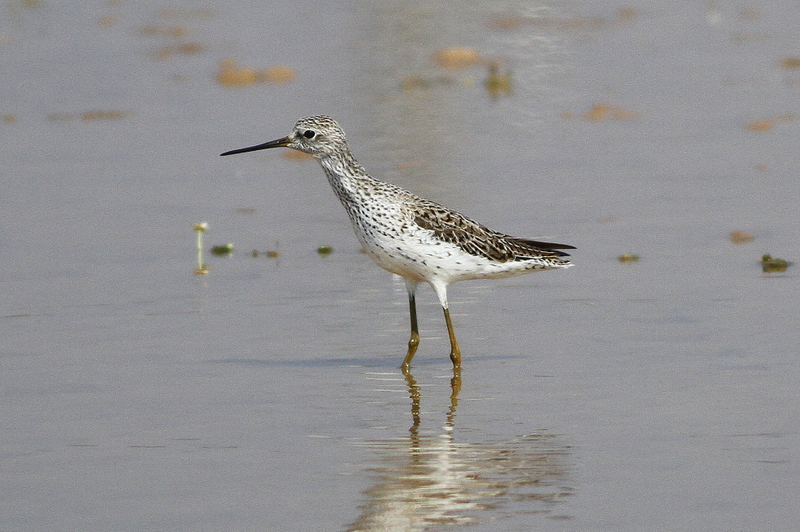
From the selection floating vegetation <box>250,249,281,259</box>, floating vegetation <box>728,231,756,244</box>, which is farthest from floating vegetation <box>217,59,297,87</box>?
floating vegetation <box>728,231,756,244</box>

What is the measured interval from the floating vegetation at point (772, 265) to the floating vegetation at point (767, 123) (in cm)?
590

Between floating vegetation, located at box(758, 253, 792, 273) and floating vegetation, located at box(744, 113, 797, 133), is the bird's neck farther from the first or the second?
floating vegetation, located at box(744, 113, 797, 133)

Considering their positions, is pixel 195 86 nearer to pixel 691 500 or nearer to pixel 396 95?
pixel 396 95

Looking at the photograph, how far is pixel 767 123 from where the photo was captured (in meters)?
18.0

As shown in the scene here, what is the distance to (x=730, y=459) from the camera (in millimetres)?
8070

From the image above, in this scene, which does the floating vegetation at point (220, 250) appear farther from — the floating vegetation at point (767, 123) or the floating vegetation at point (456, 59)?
the floating vegetation at point (456, 59)

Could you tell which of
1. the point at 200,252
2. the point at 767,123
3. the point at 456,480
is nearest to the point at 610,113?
the point at 767,123

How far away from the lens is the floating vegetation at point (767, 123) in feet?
58.6

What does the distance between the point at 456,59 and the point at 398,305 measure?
38.6 feet

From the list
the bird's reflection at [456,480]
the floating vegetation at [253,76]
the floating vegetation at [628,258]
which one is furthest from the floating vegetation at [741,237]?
the floating vegetation at [253,76]

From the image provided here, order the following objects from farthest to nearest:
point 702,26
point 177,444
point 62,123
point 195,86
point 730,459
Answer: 1. point 702,26
2. point 195,86
3. point 62,123
4. point 177,444
5. point 730,459

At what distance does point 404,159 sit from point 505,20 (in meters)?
10.6

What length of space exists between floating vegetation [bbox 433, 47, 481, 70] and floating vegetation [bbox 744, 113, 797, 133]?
238 inches

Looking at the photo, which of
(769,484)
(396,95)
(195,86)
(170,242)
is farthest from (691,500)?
(195,86)
